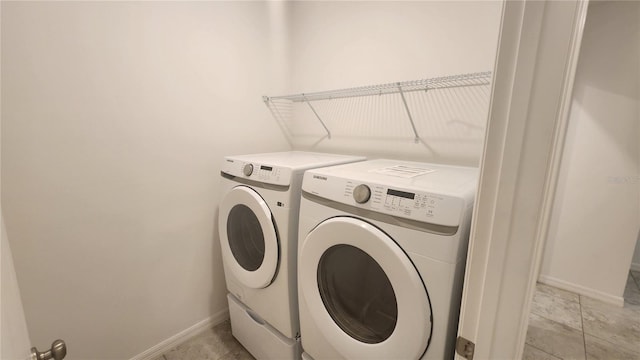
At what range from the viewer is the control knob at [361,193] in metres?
0.89

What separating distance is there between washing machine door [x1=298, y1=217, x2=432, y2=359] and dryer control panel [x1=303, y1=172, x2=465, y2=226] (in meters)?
0.08

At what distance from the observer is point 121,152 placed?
1319 millimetres

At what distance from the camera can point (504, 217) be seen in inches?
19.7

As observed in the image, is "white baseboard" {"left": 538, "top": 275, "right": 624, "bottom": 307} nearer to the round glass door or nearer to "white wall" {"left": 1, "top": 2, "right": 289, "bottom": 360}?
the round glass door

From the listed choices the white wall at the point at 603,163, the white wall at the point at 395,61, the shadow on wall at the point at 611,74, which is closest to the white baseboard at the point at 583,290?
the white wall at the point at 603,163

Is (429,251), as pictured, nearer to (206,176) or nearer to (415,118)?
(415,118)

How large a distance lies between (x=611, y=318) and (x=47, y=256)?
341 cm

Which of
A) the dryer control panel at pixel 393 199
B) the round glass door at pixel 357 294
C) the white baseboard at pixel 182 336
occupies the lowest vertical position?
the white baseboard at pixel 182 336

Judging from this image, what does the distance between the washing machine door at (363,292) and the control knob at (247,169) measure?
0.48 m

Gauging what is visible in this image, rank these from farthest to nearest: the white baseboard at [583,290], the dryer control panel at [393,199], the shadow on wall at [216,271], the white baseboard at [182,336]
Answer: the white baseboard at [583,290], the shadow on wall at [216,271], the white baseboard at [182,336], the dryer control panel at [393,199]

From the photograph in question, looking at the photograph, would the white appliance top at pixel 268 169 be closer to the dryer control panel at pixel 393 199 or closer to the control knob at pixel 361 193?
the dryer control panel at pixel 393 199

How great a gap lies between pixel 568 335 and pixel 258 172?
2.23 m

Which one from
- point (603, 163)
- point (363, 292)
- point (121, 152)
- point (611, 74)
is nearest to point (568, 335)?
point (603, 163)

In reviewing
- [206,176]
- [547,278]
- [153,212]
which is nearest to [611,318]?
[547,278]
